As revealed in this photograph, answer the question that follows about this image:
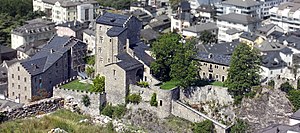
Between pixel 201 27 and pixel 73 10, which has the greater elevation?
pixel 73 10

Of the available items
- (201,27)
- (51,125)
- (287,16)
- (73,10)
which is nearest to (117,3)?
(73,10)

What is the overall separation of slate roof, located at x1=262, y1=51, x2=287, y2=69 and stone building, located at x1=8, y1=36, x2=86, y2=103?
41.6 feet

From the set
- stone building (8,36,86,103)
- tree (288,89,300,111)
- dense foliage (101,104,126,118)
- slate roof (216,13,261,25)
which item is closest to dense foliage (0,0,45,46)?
stone building (8,36,86,103)

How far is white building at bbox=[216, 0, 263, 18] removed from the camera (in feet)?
207

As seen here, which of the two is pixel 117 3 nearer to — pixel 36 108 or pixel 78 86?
pixel 78 86

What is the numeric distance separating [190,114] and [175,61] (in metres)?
3.63

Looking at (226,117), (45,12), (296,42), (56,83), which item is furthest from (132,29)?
(45,12)

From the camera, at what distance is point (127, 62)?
3759 cm

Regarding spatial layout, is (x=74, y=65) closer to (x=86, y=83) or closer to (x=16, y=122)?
(x=86, y=83)

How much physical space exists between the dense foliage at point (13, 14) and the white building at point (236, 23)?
66.9 feet

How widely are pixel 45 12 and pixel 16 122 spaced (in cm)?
3650

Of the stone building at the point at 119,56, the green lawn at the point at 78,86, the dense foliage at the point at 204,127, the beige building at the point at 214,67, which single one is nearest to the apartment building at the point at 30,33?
the green lawn at the point at 78,86

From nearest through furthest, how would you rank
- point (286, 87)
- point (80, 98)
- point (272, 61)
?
point (286, 87), point (80, 98), point (272, 61)

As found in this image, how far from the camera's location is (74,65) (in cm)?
4225
